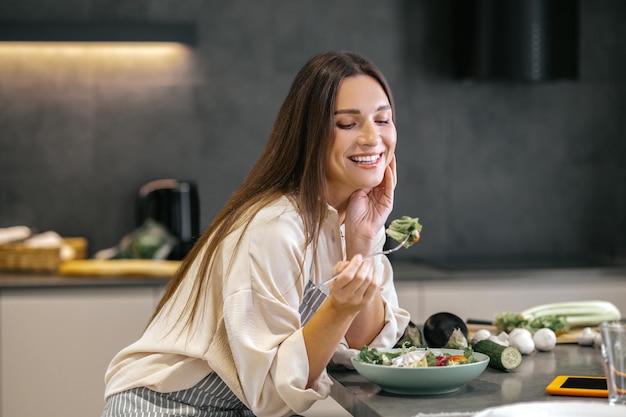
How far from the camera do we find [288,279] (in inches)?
70.1

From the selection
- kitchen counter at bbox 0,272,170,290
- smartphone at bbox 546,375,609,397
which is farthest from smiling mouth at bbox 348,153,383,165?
kitchen counter at bbox 0,272,170,290

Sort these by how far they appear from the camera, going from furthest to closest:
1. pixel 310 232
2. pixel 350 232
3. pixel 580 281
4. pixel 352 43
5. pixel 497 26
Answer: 1. pixel 352 43
2. pixel 497 26
3. pixel 580 281
4. pixel 350 232
5. pixel 310 232

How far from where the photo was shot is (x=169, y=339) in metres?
1.86

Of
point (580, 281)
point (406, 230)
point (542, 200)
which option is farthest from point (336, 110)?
point (542, 200)

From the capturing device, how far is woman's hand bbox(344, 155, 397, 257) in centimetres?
201

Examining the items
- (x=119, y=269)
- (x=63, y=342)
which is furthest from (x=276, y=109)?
(x=63, y=342)

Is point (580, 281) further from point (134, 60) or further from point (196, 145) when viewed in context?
point (134, 60)

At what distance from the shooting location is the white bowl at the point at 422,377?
61.0 inches

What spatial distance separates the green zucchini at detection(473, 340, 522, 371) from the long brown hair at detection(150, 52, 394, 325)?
39 cm

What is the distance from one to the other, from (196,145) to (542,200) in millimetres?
1552

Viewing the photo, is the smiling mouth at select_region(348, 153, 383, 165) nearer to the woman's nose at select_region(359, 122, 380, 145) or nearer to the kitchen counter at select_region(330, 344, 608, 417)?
the woman's nose at select_region(359, 122, 380, 145)

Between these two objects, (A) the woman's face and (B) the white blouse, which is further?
(A) the woman's face

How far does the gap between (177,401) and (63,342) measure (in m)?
1.68

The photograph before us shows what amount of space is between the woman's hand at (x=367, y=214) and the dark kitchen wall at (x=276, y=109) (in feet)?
6.76
